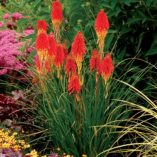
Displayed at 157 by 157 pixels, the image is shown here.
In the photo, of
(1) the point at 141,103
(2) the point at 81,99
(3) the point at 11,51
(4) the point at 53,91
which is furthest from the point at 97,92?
(3) the point at 11,51

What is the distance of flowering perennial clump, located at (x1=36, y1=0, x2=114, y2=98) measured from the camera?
432cm

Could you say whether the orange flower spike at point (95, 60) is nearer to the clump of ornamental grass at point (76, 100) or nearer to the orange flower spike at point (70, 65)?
the clump of ornamental grass at point (76, 100)

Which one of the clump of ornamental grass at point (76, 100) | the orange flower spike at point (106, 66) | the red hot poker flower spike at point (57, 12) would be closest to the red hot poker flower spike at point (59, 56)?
the clump of ornamental grass at point (76, 100)

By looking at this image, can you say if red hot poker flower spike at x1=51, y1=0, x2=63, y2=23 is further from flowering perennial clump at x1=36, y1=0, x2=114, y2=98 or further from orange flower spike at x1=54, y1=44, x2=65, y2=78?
orange flower spike at x1=54, y1=44, x2=65, y2=78

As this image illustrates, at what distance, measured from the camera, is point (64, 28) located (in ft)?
19.2

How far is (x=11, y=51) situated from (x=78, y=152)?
1.86 m

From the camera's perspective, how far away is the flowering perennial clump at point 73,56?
170 inches

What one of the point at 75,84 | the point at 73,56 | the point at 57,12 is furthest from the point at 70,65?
the point at 57,12

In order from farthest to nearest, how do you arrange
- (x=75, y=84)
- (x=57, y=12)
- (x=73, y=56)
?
(x=57, y=12), (x=73, y=56), (x=75, y=84)

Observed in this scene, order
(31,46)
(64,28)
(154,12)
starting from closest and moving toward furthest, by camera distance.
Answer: (154,12)
(64,28)
(31,46)

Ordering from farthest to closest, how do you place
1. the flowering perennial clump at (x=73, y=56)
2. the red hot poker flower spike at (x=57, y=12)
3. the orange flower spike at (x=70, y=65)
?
1. the red hot poker flower spike at (x=57, y=12)
2. the orange flower spike at (x=70, y=65)
3. the flowering perennial clump at (x=73, y=56)

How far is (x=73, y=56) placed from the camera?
447 centimetres

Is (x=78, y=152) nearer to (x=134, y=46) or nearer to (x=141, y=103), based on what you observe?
(x=141, y=103)

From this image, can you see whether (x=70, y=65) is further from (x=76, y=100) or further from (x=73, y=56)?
(x=76, y=100)
